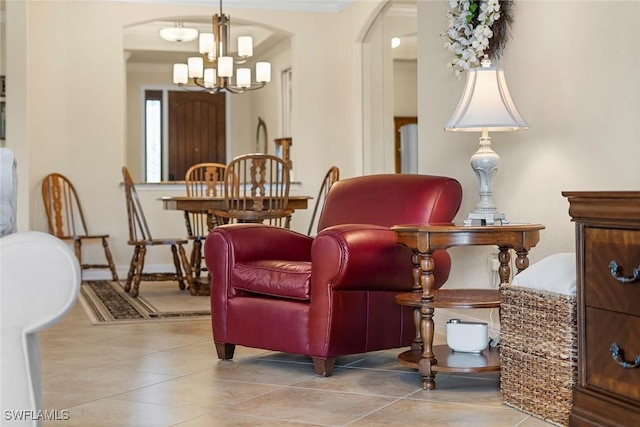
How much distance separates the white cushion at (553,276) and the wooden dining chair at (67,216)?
17.6 ft

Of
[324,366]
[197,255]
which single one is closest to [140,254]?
[197,255]

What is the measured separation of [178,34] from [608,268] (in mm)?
8105

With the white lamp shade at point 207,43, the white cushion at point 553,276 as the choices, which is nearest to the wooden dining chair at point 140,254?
the white lamp shade at point 207,43

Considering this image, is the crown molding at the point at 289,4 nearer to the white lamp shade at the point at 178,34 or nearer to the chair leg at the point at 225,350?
the white lamp shade at the point at 178,34

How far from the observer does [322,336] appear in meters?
3.56

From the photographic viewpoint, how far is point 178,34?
32.6 ft

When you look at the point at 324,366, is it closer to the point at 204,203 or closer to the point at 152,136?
the point at 204,203

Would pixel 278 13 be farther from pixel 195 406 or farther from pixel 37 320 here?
pixel 37 320

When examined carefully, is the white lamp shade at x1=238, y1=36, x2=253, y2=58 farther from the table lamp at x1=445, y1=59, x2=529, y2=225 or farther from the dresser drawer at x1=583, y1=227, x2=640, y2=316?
the dresser drawer at x1=583, y1=227, x2=640, y2=316

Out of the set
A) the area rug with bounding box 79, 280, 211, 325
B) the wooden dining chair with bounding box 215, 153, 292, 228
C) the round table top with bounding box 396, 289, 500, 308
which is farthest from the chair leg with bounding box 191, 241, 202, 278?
the round table top with bounding box 396, 289, 500, 308

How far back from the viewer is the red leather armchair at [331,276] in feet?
11.6

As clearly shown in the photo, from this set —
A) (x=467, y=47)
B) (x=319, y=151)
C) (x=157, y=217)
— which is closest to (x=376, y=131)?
(x=319, y=151)

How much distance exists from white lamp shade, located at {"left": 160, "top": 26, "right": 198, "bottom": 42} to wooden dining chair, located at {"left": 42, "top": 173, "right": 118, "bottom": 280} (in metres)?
2.72

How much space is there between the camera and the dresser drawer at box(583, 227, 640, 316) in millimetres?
2389
